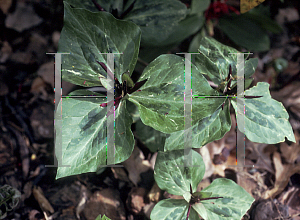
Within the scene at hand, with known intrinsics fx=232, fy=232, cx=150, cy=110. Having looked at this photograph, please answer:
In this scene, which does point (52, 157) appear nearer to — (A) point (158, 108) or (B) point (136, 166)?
(B) point (136, 166)

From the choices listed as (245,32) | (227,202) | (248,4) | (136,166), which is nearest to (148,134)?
(136,166)

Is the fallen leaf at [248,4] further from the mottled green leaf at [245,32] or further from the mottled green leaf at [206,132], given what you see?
the mottled green leaf at [206,132]

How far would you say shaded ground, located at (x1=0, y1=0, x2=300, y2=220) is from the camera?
120 cm

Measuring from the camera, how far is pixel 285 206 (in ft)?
4.02

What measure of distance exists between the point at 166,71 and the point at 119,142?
30 cm

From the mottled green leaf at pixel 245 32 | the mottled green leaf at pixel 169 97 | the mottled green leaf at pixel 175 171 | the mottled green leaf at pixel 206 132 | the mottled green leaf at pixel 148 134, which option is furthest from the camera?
the mottled green leaf at pixel 245 32

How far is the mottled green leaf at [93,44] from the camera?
2.62 ft

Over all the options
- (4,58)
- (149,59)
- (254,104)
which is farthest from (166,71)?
(4,58)

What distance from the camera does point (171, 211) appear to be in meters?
0.96

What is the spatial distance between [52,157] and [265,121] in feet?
3.68

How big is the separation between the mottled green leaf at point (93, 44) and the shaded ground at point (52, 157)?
0.56m

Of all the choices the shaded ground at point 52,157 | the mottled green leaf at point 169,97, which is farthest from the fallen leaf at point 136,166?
the mottled green leaf at point 169,97

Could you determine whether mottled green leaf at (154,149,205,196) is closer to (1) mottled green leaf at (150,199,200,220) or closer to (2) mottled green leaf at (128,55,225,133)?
(1) mottled green leaf at (150,199,200,220)

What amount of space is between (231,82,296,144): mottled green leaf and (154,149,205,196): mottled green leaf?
0.25 meters
